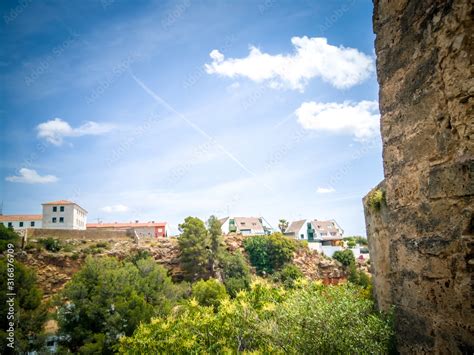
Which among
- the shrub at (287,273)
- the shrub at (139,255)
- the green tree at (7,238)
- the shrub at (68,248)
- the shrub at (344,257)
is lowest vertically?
the shrub at (287,273)

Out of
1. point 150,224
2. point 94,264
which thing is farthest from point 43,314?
point 150,224

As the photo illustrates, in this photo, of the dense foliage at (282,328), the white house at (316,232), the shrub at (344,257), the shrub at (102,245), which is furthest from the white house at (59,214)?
the dense foliage at (282,328)

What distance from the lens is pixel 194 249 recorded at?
35938 millimetres

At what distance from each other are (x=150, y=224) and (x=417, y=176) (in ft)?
197

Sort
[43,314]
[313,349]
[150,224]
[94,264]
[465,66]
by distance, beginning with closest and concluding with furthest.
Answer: [465,66]
[313,349]
[43,314]
[94,264]
[150,224]

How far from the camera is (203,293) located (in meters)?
23.4

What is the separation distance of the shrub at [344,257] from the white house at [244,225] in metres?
17.7

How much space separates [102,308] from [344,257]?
34.6 meters

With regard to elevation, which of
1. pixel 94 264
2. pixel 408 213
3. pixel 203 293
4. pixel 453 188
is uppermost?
pixel 453 188

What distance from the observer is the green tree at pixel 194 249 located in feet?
118

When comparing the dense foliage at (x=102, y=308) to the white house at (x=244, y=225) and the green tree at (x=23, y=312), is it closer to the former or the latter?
the green tree at (x=23, y=312)

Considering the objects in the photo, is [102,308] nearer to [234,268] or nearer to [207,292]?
[207,292]

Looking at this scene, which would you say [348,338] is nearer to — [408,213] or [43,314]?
[408,213]

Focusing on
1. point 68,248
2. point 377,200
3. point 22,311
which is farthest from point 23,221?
point 377,200
